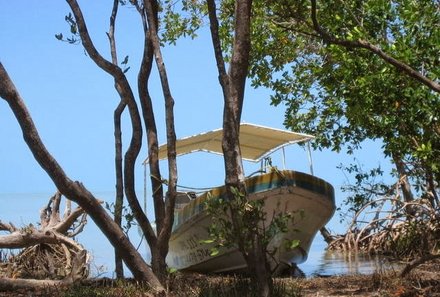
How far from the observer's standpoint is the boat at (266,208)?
33.3 ft

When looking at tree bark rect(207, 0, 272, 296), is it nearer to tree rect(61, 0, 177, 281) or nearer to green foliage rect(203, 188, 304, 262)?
green foliage rect(203, 188, 304, 262)

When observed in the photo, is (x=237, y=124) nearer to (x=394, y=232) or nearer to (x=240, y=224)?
(x=240, y=224)

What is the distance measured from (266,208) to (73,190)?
374cm

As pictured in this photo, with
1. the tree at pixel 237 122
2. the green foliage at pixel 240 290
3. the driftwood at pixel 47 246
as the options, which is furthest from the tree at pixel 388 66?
the driftwood at pixel 47 246

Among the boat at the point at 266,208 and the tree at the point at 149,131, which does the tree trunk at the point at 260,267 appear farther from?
the boat at the point at 266,208

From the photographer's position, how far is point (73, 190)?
7238 millimetres

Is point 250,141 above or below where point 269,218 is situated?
above

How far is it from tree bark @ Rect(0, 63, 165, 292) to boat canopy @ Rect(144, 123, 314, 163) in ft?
15.4

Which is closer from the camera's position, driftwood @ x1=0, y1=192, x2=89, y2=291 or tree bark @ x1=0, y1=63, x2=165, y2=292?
tree bark @ x1=0, y1=63, x2=165, y2=292

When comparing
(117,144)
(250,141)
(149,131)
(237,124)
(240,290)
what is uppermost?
(250,141)

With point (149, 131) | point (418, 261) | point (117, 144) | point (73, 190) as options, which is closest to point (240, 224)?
point (73, 190)

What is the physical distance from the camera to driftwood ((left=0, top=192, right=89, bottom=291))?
35.0ft

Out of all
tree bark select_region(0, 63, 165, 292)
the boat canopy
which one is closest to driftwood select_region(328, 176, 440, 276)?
the boat canopy

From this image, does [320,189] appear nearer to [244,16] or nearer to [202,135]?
[202,135]
